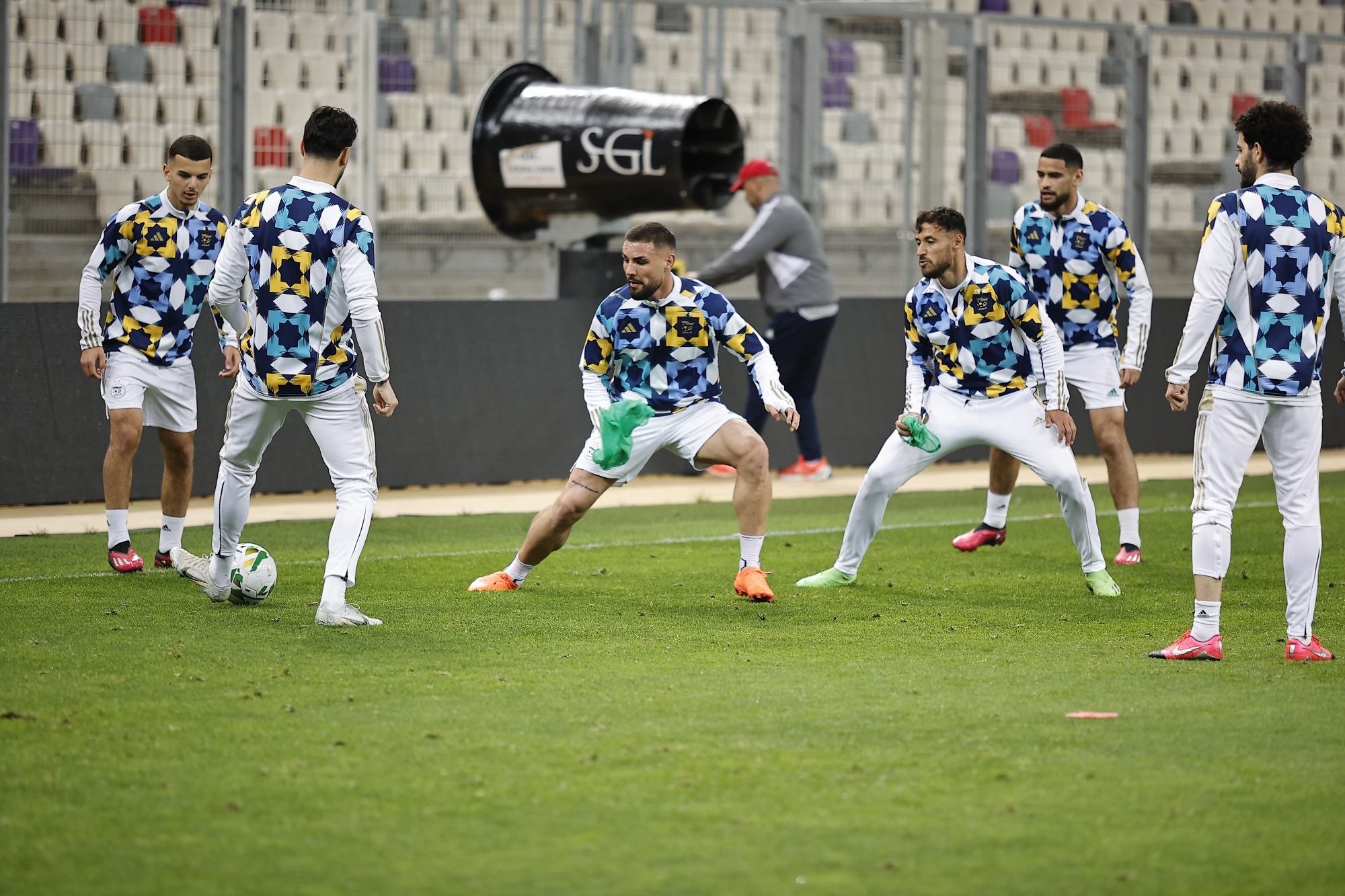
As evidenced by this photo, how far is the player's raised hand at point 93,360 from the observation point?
7.63 m

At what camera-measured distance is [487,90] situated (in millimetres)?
12703

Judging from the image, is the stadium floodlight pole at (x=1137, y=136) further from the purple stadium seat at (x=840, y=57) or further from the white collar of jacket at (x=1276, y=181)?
the white collar of jacket at (x=1276, y=181)

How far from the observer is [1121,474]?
8.63 metres

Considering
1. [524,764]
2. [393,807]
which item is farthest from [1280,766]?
[393,807]

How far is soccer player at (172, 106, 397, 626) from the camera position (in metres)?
6.32

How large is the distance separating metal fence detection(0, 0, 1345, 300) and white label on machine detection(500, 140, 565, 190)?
0.81 m

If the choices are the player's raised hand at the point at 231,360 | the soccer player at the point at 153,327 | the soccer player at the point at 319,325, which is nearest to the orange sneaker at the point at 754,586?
the soccer player at the point at 319,325

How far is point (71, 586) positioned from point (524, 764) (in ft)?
13.0

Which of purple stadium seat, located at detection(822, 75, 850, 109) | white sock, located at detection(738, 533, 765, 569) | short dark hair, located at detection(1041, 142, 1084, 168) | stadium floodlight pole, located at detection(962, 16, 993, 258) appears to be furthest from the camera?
stadium floodlight pole, located at detection(962, 16, 993, 258)

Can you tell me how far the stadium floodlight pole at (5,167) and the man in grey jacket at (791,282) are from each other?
517cm

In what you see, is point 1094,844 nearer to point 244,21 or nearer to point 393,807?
point 393,807

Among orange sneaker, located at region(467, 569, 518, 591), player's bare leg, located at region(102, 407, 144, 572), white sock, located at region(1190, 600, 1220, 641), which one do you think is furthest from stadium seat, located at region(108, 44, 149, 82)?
white sock, located at region(1190, 600, 1220, 641)

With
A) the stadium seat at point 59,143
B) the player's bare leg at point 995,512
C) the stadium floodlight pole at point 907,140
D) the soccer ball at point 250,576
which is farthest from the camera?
the stadium floodlight pole at point 907,140

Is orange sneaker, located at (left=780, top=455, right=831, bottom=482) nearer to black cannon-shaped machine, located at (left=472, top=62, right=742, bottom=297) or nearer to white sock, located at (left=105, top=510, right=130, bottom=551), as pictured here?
black cannon-shaped machine, located at (left=472, top=62, right=742, bottom=297)
